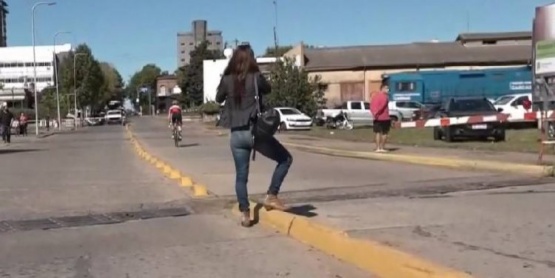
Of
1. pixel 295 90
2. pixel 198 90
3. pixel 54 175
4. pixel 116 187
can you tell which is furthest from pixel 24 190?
pixel 198 90

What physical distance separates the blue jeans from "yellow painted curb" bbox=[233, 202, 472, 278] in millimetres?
431

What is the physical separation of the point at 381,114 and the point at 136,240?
43.7 feet

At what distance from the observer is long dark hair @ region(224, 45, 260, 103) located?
881 centimetres

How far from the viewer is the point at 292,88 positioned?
5334cm

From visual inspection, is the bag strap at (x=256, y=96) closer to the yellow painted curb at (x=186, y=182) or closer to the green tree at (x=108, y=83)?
the yellow painted curb at (x=186, y=182)

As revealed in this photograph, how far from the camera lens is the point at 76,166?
21656 millimetres

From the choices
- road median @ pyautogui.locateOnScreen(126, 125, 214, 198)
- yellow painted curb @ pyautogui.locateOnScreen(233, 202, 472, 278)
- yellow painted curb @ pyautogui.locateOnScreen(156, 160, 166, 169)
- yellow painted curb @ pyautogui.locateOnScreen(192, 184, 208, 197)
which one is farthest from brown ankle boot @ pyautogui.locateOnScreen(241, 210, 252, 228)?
yellow painted curb @ pyautogui.locateOnScreen(156, 160, 166, 169)

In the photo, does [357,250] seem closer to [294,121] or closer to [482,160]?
[482,160]

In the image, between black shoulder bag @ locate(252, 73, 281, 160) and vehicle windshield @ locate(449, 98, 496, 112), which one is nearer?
black shoulder bag @ locate(252, 73, 281, 160)

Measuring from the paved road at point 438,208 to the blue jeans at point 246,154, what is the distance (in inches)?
27.9

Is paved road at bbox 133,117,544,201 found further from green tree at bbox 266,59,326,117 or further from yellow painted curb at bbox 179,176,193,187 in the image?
green tree at bbox 266,59,326,117

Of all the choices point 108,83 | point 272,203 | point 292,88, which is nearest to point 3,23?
point 108,83

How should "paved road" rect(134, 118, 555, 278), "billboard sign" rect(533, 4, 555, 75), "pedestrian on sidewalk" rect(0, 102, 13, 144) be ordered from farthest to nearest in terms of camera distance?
"pedestrian on sidewalk" rect(0, 102, 13, 144), "billboard sign" rect(533, 4, 555, 75), "paved road" rect(134, 118, 555, 278)

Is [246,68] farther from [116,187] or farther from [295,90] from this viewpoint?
[295,90]
